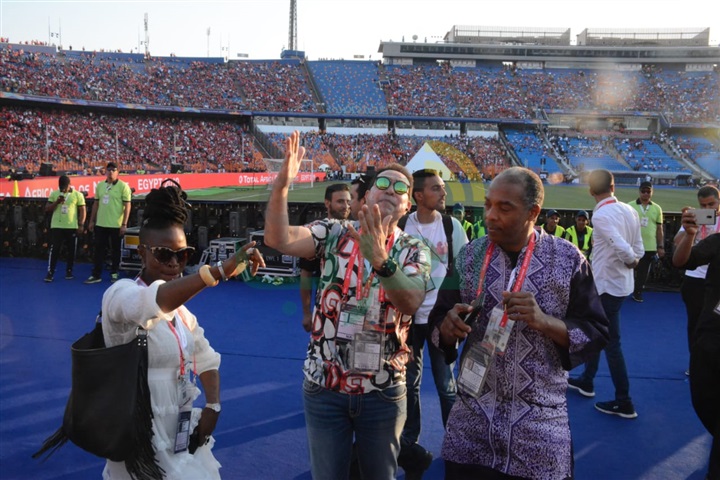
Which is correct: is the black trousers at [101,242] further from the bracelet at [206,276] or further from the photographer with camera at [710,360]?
the photographer with camera at [710,360]

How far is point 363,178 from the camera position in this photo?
10.8 feet

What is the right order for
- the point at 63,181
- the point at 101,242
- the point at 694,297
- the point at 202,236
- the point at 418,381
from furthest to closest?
the point at 202,236 < the point at 101,242 < the point at 63,181 < the point at 694,297 < the point at 418,381

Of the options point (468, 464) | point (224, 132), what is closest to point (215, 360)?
point (468, 464)

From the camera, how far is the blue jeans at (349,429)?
7.70ft

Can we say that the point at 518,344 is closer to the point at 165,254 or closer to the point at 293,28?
the point at 165,254

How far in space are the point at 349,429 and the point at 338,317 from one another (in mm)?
505

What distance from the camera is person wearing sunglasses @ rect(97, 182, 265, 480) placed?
6.53ft

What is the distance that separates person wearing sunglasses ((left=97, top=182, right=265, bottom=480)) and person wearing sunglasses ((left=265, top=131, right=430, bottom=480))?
0.38 metres

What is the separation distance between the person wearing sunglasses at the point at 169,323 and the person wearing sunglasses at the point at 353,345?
381 mm

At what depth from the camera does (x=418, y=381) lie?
3842 mm

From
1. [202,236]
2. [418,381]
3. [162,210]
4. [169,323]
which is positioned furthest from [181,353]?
[202,236]

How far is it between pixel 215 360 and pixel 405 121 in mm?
52784

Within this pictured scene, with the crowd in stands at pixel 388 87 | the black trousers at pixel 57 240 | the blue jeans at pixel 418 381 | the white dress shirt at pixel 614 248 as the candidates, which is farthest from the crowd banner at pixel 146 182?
the crowd in stands at pixel 388 87

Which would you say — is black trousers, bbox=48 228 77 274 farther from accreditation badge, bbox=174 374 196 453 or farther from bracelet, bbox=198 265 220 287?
bracelet, bbox=198 265 220 287
